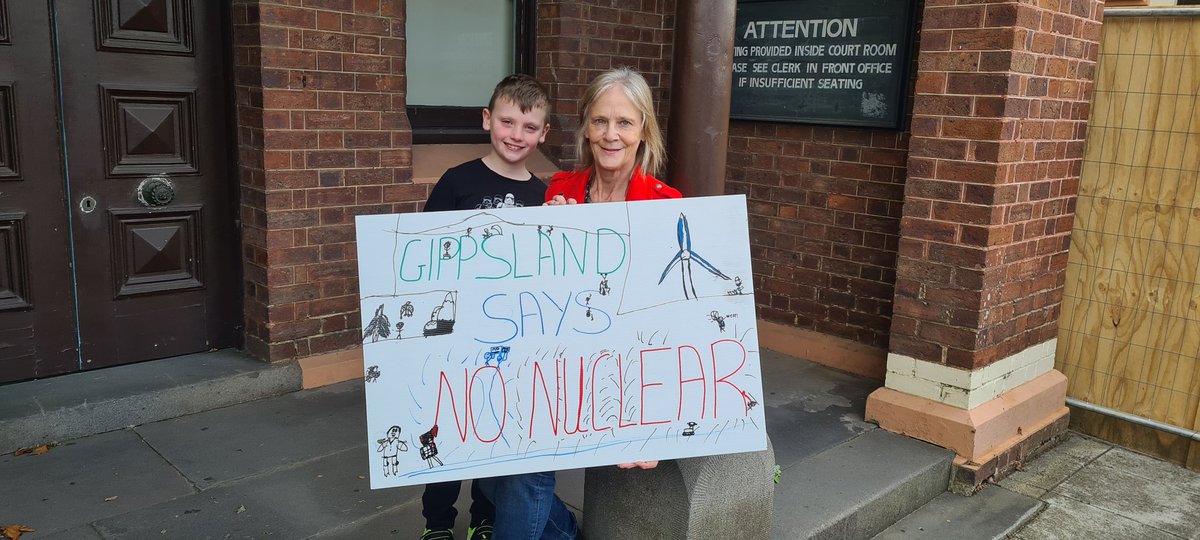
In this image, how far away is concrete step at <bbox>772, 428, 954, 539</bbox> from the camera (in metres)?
3.47

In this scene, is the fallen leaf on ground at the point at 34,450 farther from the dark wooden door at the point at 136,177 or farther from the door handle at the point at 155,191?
the door handle at the point at 155,191

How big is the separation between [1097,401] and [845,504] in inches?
87.4

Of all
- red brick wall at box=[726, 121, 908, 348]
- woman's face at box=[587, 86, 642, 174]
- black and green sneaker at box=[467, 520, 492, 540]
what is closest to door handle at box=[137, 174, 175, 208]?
black and green sneaker at box=[467, 520, 492, 540]

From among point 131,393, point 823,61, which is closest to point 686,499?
point 131,393

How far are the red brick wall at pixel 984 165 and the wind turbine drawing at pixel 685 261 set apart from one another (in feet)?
6.85

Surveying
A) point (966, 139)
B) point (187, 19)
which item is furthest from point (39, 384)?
point (966, 139)

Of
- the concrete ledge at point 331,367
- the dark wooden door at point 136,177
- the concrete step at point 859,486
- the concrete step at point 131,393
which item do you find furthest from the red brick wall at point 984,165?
the dark wooden door at point 136,177

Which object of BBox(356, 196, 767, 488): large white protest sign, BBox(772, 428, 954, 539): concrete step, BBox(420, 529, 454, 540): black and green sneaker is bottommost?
BBox(772, 428, 954, 539): concrete step

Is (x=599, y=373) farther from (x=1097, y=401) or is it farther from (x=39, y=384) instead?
(x=1097, y=401)

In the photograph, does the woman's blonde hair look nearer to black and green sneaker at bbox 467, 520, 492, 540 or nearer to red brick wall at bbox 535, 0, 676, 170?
black and green sneaker at bbox 467, 520, 492, 540

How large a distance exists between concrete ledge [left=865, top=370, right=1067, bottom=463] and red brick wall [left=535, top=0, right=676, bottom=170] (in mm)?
2430

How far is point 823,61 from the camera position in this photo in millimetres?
5309

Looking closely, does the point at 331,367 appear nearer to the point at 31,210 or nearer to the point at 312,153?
the point at 312,153

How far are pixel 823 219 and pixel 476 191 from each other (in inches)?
122
